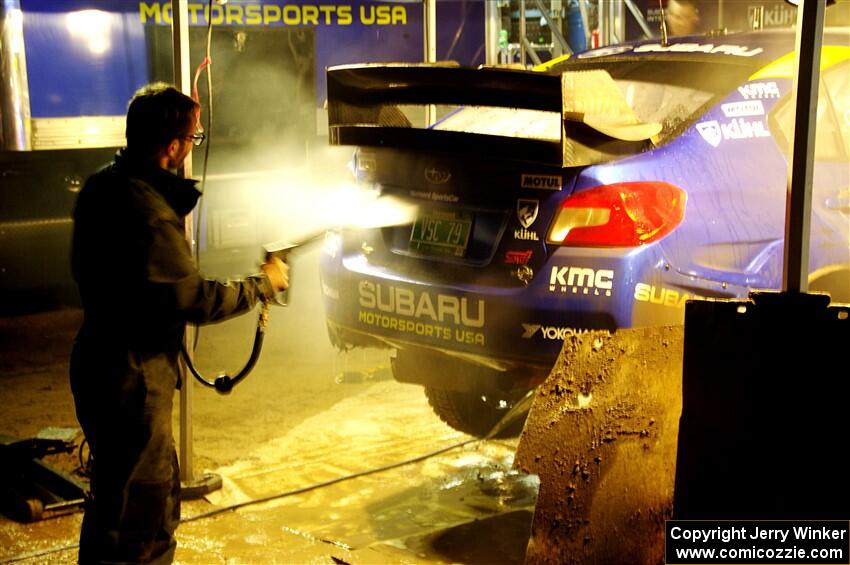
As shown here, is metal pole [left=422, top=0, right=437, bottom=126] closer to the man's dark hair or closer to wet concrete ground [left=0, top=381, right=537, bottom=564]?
wet concrete ground [left=0, top=381, right=537, bottom=564]

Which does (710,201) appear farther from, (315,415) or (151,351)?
(315,415)

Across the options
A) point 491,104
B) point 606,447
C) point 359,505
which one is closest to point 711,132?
point 491,104

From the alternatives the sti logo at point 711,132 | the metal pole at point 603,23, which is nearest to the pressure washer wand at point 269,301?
the sti logo at point 711,132

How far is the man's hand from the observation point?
366 centimetres

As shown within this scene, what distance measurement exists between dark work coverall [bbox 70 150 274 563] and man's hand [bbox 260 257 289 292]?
0.22 m

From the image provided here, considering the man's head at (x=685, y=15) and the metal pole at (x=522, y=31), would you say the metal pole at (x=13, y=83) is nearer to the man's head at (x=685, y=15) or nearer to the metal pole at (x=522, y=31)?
the metal pole at (x=522, y=31)

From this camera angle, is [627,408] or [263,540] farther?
[263,540]

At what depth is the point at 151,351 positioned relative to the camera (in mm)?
3389

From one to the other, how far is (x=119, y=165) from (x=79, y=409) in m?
0.75

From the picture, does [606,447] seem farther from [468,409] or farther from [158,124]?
[468,409]

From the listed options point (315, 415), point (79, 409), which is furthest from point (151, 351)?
point (315, 415)

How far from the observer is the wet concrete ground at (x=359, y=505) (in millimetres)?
4512

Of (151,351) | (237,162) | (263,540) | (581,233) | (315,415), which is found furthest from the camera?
(237,162)

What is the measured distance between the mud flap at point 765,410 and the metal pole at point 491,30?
26.7ft
